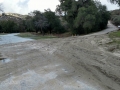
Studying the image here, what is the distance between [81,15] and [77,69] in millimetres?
27411

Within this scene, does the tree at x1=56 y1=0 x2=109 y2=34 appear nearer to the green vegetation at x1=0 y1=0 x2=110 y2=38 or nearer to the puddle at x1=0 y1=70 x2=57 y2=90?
the green vegetation at x1=0 y1=0 x2=110 y2=38

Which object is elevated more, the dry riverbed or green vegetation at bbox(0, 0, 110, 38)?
green vegetation at bbox(0, 0, 110, 38)

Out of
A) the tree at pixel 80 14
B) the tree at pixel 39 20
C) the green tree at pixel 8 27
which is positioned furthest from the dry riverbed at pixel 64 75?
the green tree at pixel 8 27

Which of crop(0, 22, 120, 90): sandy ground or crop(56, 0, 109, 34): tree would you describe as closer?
crop(0, 22, 120, 90): sandy ground

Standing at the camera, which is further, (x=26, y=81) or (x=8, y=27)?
(x=8, y=27)

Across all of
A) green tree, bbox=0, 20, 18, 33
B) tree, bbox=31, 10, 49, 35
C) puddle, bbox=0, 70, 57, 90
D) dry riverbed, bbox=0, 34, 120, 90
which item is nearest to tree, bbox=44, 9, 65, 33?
tree, bbox=31, 10, 49, 35

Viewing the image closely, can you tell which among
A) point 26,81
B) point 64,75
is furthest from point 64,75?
point 26,81

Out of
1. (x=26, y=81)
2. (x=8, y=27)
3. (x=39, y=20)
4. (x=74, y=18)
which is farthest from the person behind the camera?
(x=8, y=27)

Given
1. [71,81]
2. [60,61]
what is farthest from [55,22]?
[71,81]

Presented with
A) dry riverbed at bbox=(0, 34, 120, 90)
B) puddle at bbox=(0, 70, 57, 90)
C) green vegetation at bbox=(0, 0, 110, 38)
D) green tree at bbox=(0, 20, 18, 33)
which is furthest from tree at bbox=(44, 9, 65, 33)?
puddle at bbox=(0, 70, 57, 90)

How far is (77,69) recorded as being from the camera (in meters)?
8.45

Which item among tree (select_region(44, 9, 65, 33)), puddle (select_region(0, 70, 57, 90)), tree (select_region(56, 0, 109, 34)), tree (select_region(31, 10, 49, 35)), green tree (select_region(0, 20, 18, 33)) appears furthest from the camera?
A: green tree (select_region(0, 20, 18, 33))

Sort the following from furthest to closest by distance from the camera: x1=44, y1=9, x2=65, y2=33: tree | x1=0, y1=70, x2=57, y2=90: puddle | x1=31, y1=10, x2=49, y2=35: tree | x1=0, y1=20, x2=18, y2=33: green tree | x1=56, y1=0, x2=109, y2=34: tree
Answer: x1=0, y1=20, x2=18, y2=33: green tree → x1=44, y1=9, x2=65, y2=33: tree → x1=31, y1=10, x2=49, y2=35: tree → x1=56, y1=0, x2=109, y2=34: tree → x1=0, y1=70, x2=57, y2=90: puddle

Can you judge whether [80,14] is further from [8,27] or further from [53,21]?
[8,27]
